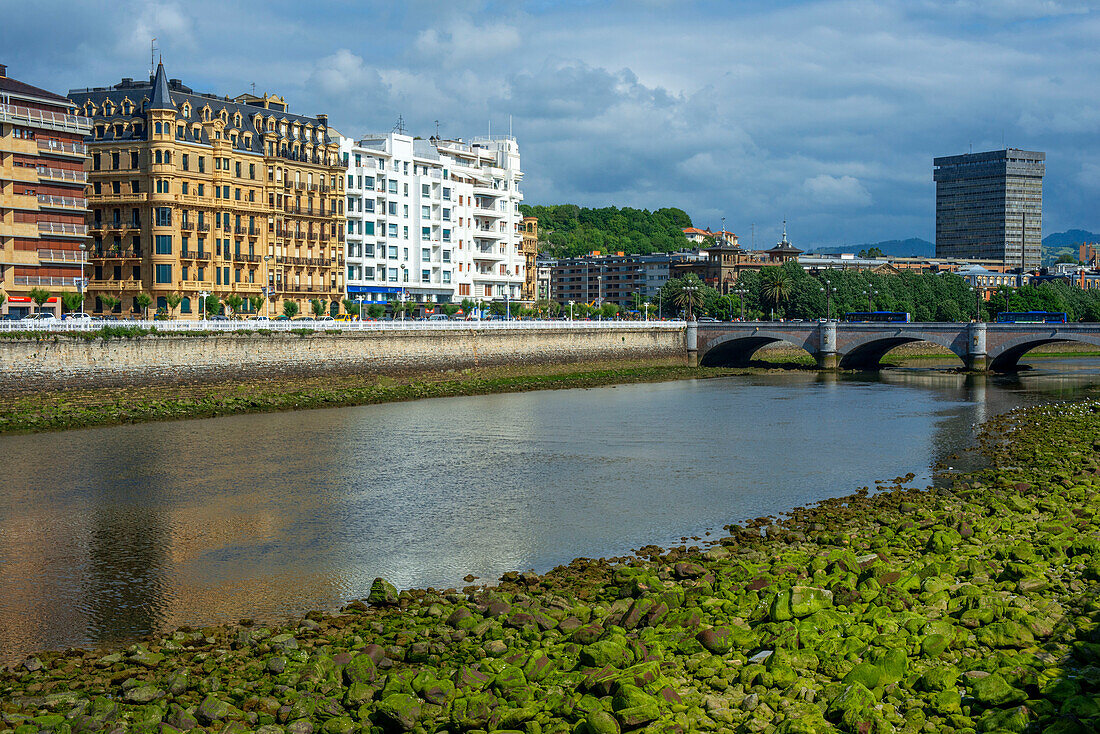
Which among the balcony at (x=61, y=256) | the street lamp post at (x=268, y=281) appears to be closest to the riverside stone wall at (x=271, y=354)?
the balcony at (x=61, y=256)

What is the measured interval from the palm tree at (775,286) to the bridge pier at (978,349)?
50.9 metres

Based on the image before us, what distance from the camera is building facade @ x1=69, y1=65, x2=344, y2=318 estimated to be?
265 feet

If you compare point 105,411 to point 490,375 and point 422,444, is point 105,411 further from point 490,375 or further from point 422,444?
point 490,375

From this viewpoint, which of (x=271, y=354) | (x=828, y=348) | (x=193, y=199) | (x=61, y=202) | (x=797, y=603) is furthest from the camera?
(x=828, y=348)

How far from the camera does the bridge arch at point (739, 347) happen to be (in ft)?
342

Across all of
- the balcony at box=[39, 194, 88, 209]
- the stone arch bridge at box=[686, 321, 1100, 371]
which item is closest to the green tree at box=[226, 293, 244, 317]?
the balcony at box=[39, 194, 88, 209]

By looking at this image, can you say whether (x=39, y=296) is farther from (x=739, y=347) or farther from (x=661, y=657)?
(x=739, y=347)

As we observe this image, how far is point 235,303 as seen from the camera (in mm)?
81312

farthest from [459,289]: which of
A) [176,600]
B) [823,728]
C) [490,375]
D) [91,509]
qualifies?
[823,728]

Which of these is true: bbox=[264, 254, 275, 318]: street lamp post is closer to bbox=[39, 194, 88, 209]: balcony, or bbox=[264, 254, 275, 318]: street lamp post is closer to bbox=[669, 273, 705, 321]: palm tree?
bbox=[39, 194, 88, 209]: balcony

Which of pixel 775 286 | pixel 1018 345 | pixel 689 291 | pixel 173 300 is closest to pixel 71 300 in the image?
pixel 173 300

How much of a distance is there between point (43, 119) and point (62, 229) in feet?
24.0

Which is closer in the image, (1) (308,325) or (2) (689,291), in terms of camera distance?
(1) (308,325)

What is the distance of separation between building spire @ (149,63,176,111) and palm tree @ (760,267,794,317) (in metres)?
88.2
